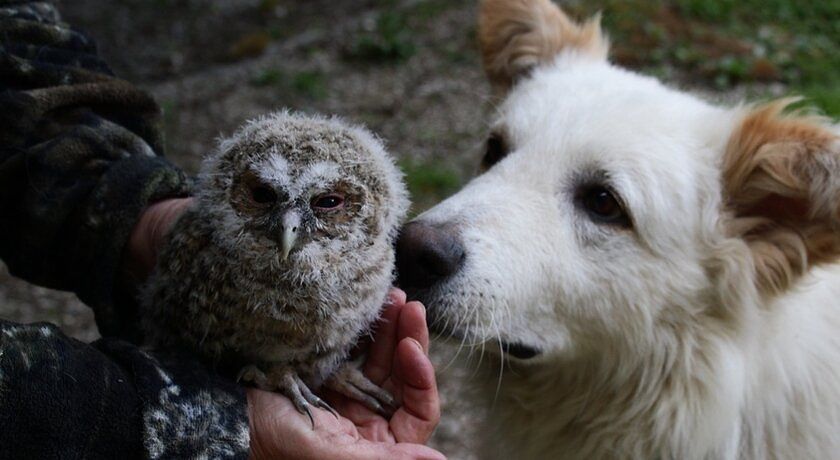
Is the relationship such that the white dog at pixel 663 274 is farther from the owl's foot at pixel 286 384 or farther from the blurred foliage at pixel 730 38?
the blurred foliage at pixel 730 38

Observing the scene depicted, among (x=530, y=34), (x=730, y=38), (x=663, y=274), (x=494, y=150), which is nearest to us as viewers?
(x=663, y=274)

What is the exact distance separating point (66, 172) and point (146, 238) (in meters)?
0.30

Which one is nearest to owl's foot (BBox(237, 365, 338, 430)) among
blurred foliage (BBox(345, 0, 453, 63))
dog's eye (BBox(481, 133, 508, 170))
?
dog's eye (BBox(481, 133, 508, 170))

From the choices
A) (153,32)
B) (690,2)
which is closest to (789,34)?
(690,2)

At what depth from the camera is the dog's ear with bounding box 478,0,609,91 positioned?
3.16 meters

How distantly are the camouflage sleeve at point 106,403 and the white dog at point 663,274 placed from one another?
0.72 meters

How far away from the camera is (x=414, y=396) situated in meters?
2.07

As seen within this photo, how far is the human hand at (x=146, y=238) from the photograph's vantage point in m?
2.42

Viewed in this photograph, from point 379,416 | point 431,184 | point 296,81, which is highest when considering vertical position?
point 379,416

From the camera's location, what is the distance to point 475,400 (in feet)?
9.98

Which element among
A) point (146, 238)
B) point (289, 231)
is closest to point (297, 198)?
point (289, 231)

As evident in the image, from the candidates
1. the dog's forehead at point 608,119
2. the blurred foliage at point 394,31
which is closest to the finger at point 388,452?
the dog's forehead at point 608,119

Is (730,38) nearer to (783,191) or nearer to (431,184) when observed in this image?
(431,184)

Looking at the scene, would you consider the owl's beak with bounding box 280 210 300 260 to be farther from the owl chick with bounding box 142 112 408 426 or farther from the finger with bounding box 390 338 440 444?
the finger with bounding box 390 338 440 444
